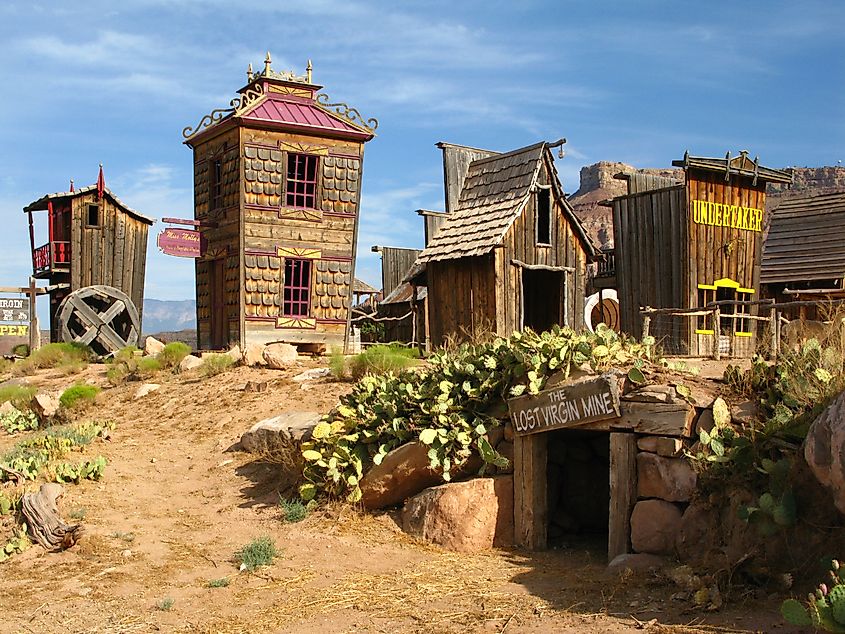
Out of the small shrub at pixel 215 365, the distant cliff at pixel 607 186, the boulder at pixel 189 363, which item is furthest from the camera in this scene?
the distant cliff at pixel 607 186

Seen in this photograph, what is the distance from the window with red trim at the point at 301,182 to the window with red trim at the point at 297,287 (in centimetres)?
135

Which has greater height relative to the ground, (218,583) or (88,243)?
(88,243)

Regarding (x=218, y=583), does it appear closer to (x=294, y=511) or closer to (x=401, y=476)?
(x=294, y=511)

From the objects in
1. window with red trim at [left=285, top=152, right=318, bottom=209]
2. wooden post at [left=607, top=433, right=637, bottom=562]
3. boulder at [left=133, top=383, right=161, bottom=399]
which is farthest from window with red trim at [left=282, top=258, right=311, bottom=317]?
wooden post at [left=607, top=433, right=637, bottom=562]

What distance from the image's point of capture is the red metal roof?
2038 centimetres

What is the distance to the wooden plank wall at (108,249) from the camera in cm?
2327

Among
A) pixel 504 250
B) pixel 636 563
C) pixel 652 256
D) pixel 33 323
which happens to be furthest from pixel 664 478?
pixel 33 323

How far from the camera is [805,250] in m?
26.7

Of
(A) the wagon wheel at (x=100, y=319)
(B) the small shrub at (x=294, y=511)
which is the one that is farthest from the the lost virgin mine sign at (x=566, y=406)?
(A) the wagon wheel at (x=100, y=319)

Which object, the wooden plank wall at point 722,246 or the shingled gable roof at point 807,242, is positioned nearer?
the wooden plank wall at point 722,246

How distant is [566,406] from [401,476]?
215 centimetres

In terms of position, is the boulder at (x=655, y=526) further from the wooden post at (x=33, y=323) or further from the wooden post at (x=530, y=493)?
the wooden post at (x=33, y=323)

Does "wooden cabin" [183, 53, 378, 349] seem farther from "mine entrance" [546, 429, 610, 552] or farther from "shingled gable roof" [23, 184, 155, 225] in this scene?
"mine entrance" [546, 429, 610, 552]

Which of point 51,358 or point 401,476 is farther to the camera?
point 51,358
